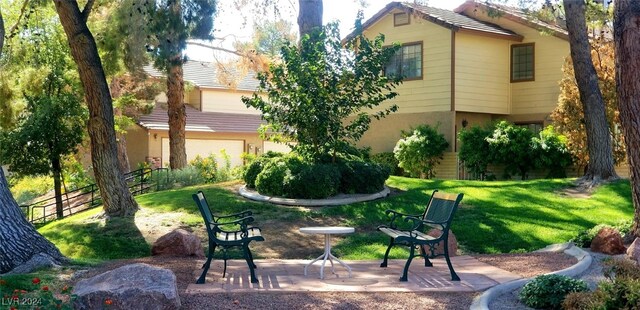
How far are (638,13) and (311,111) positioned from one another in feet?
23.6

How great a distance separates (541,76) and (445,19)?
3.84m

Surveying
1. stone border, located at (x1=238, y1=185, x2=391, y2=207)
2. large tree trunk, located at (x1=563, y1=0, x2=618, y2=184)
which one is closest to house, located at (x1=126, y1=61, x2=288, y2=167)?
stone border, located at (x1=238, y1=185, x2=391, y2=207)

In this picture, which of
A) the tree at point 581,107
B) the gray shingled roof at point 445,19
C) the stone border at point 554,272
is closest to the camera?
the stone border at point 554,272

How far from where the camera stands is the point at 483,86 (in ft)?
85.6

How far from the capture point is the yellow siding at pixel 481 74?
25547 millimetres

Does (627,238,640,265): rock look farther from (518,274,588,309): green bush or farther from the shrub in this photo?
the shrub

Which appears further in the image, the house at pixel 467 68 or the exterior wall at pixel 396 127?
the exterior wall at pixel 396 127

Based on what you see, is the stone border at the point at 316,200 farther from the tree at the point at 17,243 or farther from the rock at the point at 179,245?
A: the tree at the point at 17,243

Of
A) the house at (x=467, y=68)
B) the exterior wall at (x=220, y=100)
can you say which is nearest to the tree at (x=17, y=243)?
the house at (x=467, y=68)

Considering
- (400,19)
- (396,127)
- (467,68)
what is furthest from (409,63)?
(396,127)

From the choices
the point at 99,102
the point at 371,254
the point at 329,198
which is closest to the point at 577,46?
the point at 329,198

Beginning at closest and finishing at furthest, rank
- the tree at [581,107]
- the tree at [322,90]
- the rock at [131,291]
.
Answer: the rock at [131,291], the tree at [322,90], the tree at [581,107]

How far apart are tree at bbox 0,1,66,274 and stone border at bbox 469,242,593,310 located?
5415 millimetres

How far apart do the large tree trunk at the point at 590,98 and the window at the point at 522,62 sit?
291 inches
